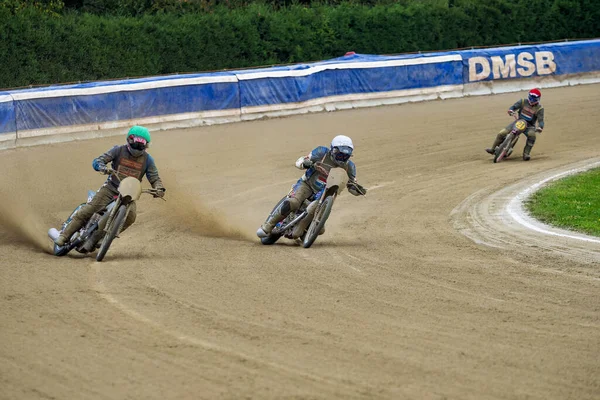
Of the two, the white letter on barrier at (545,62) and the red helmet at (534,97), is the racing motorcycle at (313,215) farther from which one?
the white letter on barrier at (545,62)

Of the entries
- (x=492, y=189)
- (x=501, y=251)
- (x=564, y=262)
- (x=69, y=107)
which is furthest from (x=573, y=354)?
(x=69, y=107)

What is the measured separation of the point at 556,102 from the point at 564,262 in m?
22.5

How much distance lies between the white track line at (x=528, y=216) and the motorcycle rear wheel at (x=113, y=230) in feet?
22.3

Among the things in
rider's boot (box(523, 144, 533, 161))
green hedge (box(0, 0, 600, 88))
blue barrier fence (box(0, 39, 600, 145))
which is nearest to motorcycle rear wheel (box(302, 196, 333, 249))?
rider's boot (box(523, 144, 533, 161))

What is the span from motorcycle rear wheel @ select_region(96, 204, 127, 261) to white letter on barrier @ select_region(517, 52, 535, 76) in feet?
88.2

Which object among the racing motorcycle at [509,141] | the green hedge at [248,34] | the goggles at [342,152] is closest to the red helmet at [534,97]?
the racing motorcycle at [509,141]

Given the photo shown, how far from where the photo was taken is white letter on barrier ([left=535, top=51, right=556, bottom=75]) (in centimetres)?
3775

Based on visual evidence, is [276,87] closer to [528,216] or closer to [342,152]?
[528,216]

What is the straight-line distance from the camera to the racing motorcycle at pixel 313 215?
14242mm

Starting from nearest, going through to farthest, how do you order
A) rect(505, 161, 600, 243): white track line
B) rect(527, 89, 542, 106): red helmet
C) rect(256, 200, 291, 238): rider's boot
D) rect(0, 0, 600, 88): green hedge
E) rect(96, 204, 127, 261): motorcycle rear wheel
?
rect(96, 204, 127, 261): motorcycle rear wheel
rect(256, 200, 291, 238): rider's boot
rect(505, 161, 600, 243): white track line
rect(527, 89, 542, 106): red helmet
rect(0, 0, 600, 88): green hedge

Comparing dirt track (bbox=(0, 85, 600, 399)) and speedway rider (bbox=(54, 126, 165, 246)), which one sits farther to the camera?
speedway rider (bbox=(54, 126, 165, 246))

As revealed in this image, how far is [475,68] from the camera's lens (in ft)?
119

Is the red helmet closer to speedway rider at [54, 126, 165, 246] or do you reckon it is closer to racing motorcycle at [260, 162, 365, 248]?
racing motorcycle at [260, 162, 365, 248]

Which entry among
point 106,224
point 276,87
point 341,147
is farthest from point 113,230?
point 276,87
